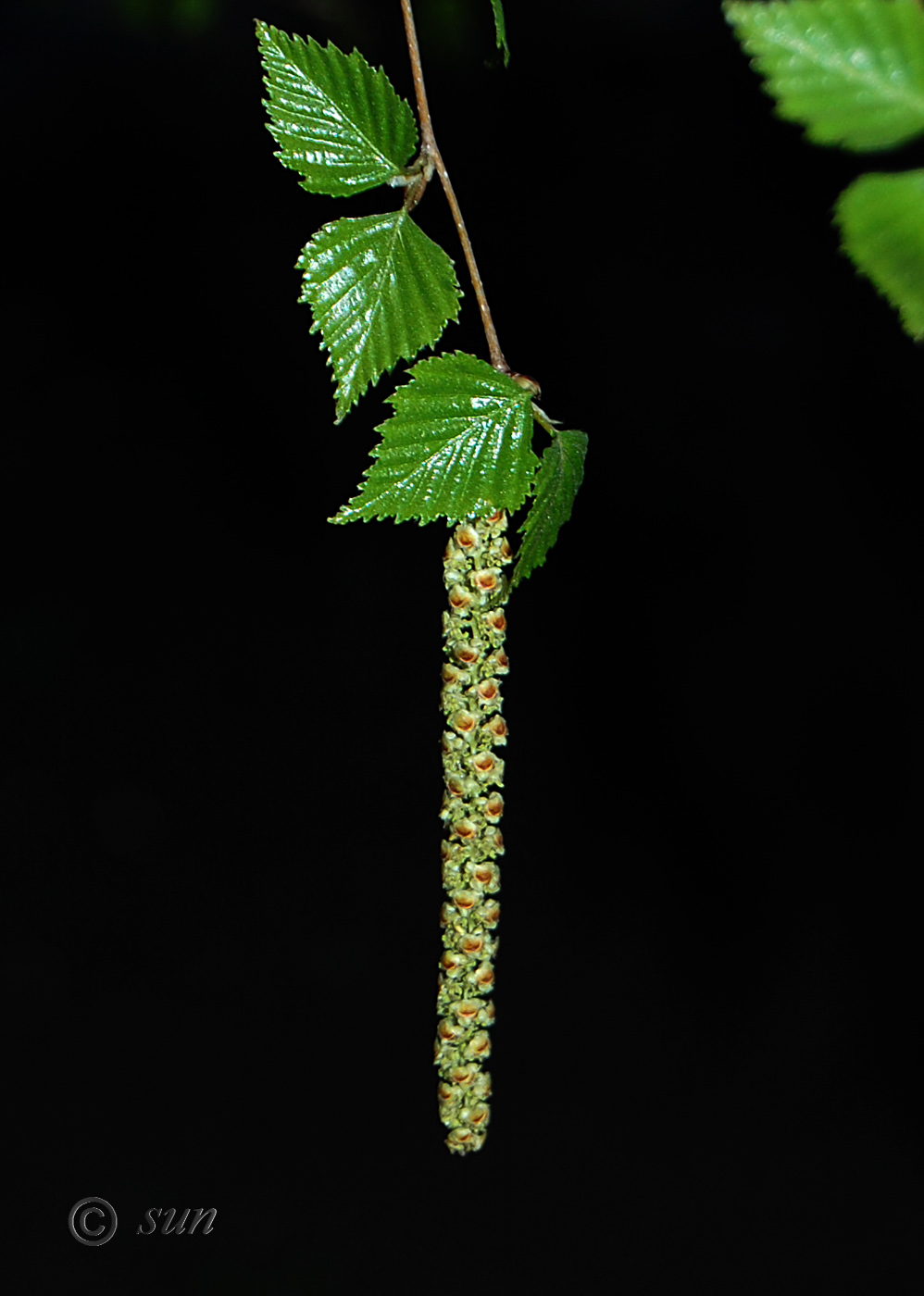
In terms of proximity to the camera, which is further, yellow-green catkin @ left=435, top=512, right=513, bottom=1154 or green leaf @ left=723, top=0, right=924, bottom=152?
yellow-green catkin @ left=435, top=512, right=513, bottom=1154

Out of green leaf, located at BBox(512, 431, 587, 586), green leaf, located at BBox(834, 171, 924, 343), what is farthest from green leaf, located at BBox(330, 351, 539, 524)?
green leaf, located at BBox(834, 171, 924, 343)

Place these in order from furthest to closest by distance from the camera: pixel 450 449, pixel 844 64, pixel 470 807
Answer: pixel 470 807, pixel 450 449, pixel 844 64

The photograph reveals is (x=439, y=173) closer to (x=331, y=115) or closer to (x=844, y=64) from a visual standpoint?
(x=331, y=115)

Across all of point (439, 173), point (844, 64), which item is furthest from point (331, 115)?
point (844, 64)

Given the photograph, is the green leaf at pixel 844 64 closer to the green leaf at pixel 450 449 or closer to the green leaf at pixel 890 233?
the green leaf at pixel 890 233

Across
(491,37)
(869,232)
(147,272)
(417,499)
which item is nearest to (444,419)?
(417,499)

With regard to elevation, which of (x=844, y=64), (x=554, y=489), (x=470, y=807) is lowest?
(x=470, y=807)

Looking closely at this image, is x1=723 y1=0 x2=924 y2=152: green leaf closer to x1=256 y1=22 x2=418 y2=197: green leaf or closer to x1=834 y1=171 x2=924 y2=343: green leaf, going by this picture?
x1=834 y1=171 x2=924 y2=343: green leaf
